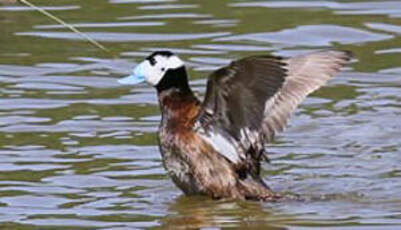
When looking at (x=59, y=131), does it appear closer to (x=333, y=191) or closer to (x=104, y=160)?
(x=104, y=160)

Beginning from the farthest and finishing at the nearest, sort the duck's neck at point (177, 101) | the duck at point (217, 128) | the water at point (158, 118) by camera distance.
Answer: the duck's neck at point (177, 101), the duck at point (217, 128), the water at point (158, 118)

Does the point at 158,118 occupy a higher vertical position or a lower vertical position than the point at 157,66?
lower

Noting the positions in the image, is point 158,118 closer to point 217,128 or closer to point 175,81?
point 175,81

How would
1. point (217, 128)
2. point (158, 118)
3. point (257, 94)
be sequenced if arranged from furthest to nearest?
point (158, 118), point (217, 128), point (257, 94)

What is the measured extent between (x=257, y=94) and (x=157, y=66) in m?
0.75

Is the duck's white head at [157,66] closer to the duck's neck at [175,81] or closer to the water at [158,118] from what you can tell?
the duck's neck at [175,81]

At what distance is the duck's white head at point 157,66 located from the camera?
10585 mm

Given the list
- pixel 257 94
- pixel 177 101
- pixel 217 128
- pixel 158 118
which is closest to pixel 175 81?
pixel 177 101

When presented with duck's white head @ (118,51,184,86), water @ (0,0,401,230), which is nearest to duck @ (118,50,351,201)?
duck's white head @ (118,51,184,86)

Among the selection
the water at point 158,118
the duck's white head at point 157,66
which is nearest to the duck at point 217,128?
the duck's white head at point 157,66

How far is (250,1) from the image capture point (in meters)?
16.8

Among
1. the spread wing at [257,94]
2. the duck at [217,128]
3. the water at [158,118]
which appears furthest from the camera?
the duck at [217,128]

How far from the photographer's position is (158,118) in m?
12.8

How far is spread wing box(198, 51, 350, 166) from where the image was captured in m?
10.1
